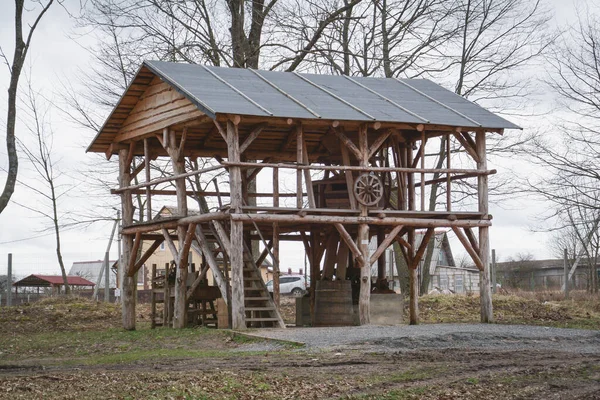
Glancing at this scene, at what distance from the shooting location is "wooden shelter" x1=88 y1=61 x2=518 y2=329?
23203 mm

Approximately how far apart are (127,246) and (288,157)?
5402 mm

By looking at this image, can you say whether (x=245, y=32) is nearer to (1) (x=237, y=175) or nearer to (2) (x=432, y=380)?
(1) (x=237, y=175)

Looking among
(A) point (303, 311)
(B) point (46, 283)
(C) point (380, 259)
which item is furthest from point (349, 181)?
(B) point (46, 283)

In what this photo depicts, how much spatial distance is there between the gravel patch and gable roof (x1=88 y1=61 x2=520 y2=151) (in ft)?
17.2

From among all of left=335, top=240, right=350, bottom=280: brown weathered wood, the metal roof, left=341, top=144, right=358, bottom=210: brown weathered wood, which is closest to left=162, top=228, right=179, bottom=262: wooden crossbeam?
the metal roof

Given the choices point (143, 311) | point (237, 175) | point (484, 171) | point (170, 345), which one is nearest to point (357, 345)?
point (170, 345)

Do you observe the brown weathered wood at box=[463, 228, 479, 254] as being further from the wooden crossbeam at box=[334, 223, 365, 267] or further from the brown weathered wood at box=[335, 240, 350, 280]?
the brown weathered wood at box=[335, 240, 350, 280]

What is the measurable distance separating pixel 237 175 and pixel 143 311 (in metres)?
15.1

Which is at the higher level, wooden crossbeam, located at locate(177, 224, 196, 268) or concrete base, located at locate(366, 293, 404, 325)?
wooden crossbeam, located at locate(177, 224, 196, 268)

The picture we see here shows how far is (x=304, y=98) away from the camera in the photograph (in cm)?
2472

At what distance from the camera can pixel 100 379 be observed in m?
13.1

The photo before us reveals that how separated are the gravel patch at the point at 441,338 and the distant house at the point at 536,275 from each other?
32.4m

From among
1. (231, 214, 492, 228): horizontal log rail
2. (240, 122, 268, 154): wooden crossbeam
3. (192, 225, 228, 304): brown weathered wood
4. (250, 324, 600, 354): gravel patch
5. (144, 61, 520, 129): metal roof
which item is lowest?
(250, 324, 600, 354): gravel patch

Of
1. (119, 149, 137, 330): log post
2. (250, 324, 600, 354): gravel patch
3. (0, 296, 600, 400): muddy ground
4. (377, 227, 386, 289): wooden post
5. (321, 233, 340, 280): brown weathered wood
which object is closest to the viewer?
(0, 296, 600, 400): muddy ground
